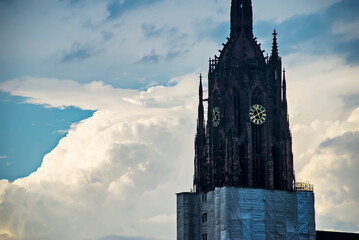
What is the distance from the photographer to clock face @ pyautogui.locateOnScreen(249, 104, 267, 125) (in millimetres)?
159250

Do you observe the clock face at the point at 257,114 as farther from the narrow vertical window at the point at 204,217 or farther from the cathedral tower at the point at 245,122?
the narrow vertical window at the point at 204,217

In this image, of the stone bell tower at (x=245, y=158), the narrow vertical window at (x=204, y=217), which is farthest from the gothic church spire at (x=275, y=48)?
the narrow vertical window at (x=204, y=217)

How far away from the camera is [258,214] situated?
6093 inches

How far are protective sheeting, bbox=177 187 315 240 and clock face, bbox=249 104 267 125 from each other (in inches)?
482

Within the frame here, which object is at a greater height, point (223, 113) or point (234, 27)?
point (234, 27)

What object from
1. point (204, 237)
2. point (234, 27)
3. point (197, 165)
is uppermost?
point (234, 27)

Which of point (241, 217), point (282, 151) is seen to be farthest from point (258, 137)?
point (241, 217)

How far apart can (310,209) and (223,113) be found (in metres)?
21.9

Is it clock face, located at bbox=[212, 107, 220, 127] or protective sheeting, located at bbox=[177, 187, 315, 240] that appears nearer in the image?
protective sheeting, located at bbox=[177, 187, 315, 240]

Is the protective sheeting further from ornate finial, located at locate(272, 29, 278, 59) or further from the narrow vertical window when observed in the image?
ornate finial, located at locate(272, 29, 278, 59)

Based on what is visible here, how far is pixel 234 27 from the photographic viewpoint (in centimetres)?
16800

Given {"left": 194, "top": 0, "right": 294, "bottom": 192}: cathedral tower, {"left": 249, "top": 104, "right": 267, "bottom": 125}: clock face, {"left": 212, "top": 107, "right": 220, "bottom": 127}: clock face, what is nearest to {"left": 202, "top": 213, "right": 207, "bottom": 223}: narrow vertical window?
{"left": 194, "top": 0, "right": 294, "bottom": 192}: cathedral tower

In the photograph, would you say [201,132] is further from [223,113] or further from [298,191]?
[298,191]

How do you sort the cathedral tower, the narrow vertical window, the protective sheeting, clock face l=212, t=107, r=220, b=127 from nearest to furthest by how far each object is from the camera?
the protective sheeting
the cathedral tower
the narrow vertical window
clock face l=212, t=107, r=220, b=127
